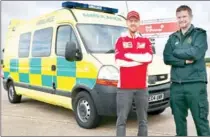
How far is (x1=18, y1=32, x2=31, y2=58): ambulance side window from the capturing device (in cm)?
713

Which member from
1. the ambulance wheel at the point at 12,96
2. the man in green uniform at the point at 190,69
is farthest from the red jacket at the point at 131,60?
the ambulance wheel at the point at 12,96

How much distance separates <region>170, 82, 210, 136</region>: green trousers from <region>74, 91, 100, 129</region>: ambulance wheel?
1.60m

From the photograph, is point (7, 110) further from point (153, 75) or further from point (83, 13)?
point (153, 75)

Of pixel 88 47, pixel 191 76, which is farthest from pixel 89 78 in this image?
pixel 191 76

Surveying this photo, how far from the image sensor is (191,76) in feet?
11.5

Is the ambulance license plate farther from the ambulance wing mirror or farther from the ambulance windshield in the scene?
the ambulance wing mirror

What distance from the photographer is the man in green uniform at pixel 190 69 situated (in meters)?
3.50

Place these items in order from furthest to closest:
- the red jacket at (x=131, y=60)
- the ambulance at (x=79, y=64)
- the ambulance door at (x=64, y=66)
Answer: the ambulance door at (x=64, y=66) < the ambulance at (x=79, y=64) < the red jacket at (x=131, y=60)

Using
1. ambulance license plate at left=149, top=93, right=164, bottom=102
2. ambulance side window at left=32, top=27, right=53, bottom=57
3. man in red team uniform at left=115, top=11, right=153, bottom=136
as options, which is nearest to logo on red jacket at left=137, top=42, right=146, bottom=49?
man in red team uniform at left=115, top=11, right=153, bottom=136

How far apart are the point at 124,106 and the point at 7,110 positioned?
4.01m

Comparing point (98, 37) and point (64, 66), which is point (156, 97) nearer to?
point (98, 37)

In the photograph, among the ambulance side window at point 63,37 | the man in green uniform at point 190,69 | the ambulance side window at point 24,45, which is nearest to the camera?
the man in green uniform at point 190,69

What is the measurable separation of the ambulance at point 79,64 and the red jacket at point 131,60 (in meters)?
0.76

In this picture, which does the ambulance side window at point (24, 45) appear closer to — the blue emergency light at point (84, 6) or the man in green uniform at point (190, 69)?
the blue emergency light at point (84, 6)
